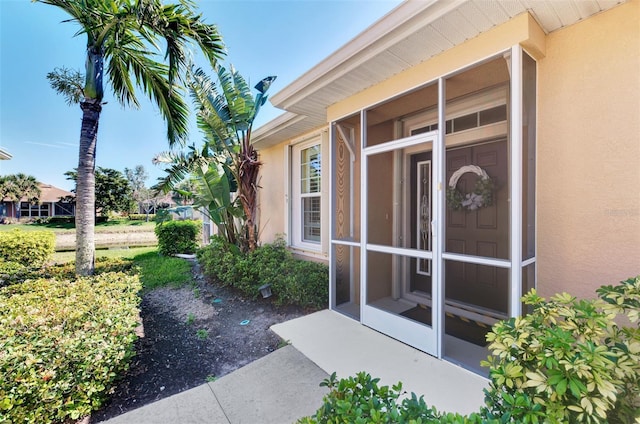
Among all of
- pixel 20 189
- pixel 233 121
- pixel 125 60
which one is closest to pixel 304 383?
pixel 233 121

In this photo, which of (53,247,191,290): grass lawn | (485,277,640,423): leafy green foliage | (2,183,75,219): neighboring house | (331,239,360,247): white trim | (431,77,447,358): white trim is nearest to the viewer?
(485,277,640,423): leafy green foliage

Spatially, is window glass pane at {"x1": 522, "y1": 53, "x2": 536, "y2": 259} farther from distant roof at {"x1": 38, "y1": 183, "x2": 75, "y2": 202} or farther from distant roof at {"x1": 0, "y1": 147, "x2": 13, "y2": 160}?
distant roof at {"x1": 38, "y1": 183, "x2": 75, "y2": 202}

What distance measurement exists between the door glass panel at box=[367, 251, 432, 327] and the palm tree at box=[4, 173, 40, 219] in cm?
4873

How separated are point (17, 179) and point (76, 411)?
4926 cm

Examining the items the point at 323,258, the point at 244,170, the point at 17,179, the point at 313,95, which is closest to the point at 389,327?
the point at 323,258

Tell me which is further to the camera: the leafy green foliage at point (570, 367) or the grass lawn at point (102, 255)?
the grass lawn at point (102, 255)

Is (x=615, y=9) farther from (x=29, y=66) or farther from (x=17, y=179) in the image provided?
(x=17, y=179)

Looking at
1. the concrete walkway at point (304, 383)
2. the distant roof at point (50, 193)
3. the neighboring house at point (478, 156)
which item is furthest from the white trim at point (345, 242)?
the distant roof at point (50, 193)

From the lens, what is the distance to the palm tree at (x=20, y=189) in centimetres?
3309

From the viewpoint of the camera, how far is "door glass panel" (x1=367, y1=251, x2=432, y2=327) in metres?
4.45

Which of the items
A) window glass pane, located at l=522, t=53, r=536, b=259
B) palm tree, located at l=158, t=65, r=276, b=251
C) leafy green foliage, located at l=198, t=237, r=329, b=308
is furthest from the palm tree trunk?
window glass pane, located at l=522, t=53, r=536, b=259

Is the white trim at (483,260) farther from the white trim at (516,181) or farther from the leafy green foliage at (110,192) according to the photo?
the leafy green foliage at (110,192)

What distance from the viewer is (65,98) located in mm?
5832

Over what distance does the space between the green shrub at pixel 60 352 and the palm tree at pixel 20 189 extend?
46.2m
